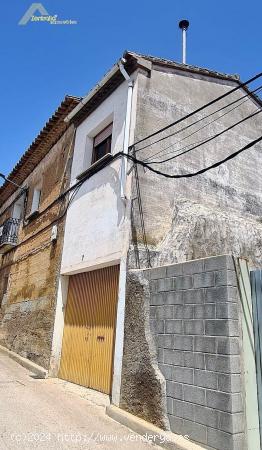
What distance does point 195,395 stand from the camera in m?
4.07

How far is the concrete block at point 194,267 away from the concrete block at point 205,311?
1.43ft

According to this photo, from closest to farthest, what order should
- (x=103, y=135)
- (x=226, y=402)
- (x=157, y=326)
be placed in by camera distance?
1. (x=226, y=402)
2. (x=157, y=326)
3. (x=103, y=135)

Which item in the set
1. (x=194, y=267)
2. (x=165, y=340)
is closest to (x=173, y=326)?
(x=165, y=340)

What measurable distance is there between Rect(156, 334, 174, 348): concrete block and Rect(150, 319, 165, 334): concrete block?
7 centimetres

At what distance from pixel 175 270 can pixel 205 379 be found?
1.41m

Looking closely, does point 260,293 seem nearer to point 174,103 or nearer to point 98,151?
point 174,103

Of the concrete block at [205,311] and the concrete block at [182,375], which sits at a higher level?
the concrete block at [205,311]

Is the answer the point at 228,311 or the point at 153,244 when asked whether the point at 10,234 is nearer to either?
the point at 153,244

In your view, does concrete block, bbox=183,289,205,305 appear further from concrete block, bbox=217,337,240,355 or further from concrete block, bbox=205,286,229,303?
concrete block, bbox=217,337,240,355

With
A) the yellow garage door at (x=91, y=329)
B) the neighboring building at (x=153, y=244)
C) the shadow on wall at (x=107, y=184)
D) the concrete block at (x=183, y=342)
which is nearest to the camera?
the neighboring building at (x=153, y=244)

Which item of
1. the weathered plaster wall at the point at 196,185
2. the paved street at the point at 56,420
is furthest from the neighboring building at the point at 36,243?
the weathered plaster wall at the point at 196,185

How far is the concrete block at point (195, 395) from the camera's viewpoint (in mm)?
3967

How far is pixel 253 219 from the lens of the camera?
27.9ft

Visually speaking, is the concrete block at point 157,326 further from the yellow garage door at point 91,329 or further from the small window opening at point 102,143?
the small window opening at point 102,143
